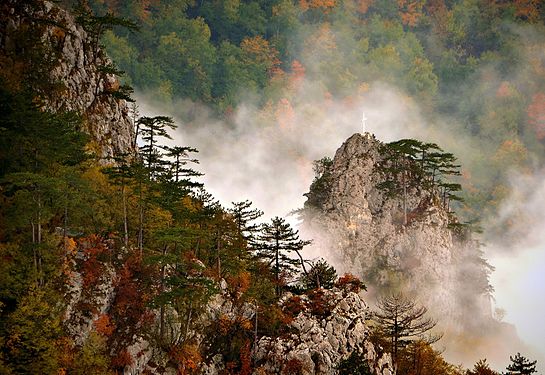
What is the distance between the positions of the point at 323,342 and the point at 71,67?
1275 inches

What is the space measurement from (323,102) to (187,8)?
61012mm

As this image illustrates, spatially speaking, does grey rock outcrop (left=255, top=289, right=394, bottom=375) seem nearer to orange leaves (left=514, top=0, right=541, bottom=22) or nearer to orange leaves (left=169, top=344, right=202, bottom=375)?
orange leaves (left=169, top=344, right=202, bottom=375)

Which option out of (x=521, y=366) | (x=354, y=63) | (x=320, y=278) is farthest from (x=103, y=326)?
(x=354, y=63)

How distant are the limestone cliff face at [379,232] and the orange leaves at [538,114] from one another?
102769 mm

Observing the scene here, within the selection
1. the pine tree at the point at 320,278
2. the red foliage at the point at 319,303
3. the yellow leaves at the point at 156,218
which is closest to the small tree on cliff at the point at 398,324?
the red foliage at the point at 319,303

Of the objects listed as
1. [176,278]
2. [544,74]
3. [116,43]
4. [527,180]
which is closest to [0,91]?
[176,278]

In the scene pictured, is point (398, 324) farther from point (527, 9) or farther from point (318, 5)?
point (527, 9)

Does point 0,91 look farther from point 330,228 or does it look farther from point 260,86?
point 260,86

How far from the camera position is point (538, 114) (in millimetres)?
158625

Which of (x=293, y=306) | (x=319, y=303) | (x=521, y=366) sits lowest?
(x=521, y=366)

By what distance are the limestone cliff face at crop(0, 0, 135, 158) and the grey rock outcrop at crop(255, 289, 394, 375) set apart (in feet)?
73.1

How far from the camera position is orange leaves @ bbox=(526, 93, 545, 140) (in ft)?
511

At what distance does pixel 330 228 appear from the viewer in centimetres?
6638

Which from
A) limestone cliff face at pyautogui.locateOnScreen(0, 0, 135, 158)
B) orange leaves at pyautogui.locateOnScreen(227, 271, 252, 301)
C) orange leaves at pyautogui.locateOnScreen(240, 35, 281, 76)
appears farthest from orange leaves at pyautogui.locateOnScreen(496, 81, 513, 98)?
orange leaves at pyautogui.locateOnScreen(227, 271, 252, 301)
